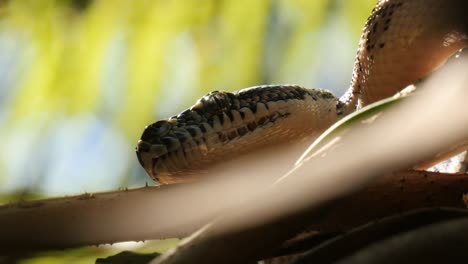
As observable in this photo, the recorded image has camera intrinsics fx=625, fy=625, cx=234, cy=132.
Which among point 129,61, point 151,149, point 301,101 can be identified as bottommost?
point 151,149

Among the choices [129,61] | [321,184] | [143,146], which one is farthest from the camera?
[129,61]

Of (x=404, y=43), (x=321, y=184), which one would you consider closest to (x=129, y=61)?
(x=404, y=43)

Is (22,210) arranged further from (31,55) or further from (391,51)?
(31,55)

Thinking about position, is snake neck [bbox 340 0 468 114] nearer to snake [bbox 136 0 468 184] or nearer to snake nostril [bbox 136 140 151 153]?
snake [bbox 136 0 468 184]

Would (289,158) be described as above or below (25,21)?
below

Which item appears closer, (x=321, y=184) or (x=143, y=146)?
(x=321, y=184)

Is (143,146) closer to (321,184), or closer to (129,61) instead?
(129,61)

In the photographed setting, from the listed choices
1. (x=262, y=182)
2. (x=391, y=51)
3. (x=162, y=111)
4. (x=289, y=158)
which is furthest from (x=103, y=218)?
(x=162, y=111)
